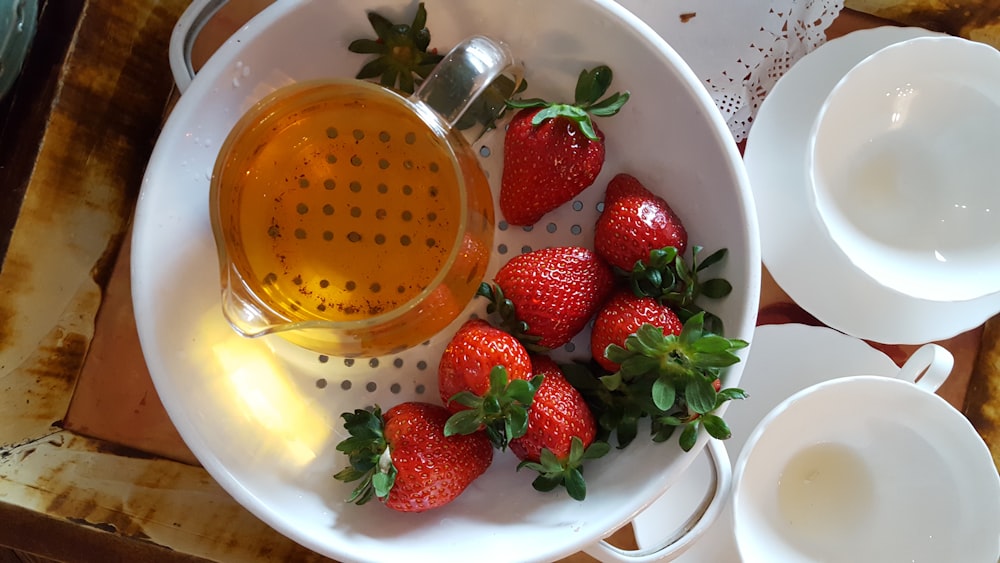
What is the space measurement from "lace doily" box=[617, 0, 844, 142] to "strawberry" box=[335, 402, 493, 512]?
46 cm

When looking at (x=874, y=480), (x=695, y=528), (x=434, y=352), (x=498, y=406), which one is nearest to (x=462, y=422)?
(x=498, y=406)

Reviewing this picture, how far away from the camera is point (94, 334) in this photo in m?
0.88

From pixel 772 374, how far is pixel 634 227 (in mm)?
300

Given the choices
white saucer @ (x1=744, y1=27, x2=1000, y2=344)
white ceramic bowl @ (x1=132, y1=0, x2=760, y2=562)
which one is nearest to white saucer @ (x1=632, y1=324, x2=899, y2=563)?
white saucer @ (x1=744, y1=27, x2=1000, y2=344)

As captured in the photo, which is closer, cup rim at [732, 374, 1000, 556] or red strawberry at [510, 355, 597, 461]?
red strawberry at [510, 355, 597, 461]

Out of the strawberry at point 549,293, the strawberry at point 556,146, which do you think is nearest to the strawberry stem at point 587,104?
Answer: the strawberry at point 556,146

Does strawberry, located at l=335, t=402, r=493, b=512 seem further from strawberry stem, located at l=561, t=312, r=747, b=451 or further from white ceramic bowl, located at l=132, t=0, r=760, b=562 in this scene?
strawberry stem, located at l=561, t=312, r=747, b=451

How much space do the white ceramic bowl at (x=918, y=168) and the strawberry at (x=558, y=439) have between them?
0.34m

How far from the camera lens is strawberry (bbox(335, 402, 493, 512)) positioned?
0.69 metres

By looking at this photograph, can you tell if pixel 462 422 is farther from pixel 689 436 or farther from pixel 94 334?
pixel 94 334

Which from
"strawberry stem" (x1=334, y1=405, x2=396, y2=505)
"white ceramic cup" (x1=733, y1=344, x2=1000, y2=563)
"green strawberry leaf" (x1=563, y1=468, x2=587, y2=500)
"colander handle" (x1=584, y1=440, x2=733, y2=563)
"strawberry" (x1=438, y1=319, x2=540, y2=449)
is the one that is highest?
"strawberry" (x1=438, y1=319, x2=540, y2=449)

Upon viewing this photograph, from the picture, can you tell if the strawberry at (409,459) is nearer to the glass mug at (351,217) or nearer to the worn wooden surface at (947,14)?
the glass mug at (351,217)

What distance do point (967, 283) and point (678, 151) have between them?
1.20 feet

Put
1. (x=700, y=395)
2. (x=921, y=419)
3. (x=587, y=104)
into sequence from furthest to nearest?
(x=921, y=419), (x=587, y=104), (x=700, y=395)
